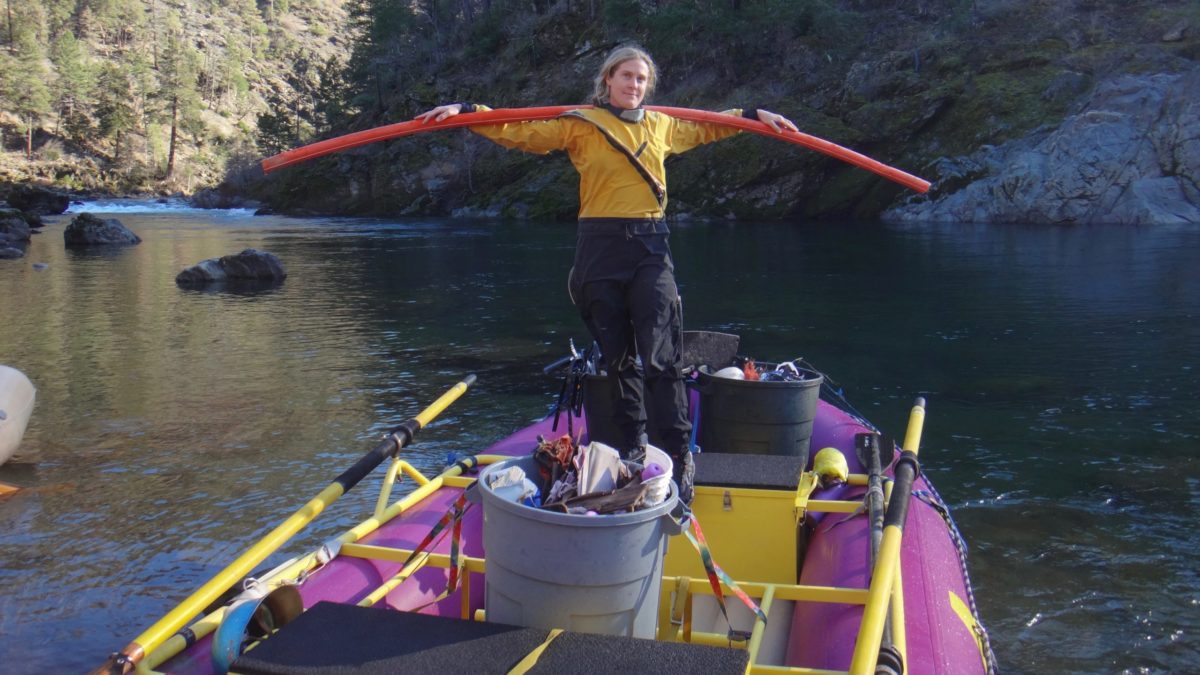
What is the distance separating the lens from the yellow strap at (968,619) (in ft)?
13.4

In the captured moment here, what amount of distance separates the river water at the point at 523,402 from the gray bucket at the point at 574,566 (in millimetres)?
3124

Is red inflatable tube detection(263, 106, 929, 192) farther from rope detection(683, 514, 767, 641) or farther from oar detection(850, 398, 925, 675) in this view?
rope detection(683, 514, 767, 641)

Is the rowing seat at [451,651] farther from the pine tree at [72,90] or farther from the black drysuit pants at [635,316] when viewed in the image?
the pine tree at [72,90]

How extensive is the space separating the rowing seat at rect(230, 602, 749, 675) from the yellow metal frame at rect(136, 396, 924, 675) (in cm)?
38

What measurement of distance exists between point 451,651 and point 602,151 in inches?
105

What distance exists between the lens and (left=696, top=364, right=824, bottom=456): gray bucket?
5949 mm

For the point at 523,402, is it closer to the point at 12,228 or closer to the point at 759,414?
the point at 759,414

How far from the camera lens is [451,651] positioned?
9.89 feet

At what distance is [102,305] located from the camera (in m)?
19.9

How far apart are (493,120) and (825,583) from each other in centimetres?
276

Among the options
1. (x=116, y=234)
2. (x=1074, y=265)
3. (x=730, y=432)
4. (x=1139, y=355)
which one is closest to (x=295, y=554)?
(x=730, y=432)

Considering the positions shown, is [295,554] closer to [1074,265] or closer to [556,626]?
[556,626]

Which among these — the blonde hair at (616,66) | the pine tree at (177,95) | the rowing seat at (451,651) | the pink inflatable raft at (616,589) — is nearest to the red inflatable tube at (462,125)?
the blonde hair at (616,66)

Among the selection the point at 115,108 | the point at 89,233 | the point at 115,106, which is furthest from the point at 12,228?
the point at 115,106
